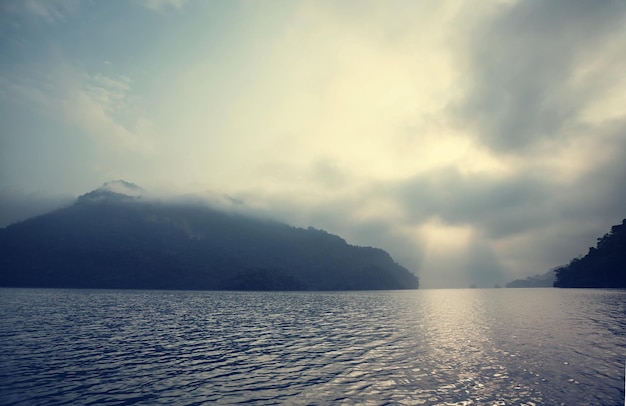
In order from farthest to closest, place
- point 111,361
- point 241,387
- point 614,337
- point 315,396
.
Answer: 1. point 614,337
2. point 111,361
3. point 241,387
4. point 315,396

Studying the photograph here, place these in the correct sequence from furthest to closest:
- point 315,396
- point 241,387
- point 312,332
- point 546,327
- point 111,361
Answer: point 546,327 → point 312,332 → point 111,361 → point 241,387 → point 315,396

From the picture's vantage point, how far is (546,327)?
242ft

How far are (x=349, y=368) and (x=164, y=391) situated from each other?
745 inches

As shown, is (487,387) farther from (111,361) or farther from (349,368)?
(111,361)

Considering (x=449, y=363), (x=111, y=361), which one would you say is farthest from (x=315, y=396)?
(x=111, y=361)

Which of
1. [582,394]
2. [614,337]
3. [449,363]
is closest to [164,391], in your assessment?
[449,363]

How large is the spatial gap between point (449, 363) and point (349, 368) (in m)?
13.0

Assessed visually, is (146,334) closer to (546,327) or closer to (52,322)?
(52,322)

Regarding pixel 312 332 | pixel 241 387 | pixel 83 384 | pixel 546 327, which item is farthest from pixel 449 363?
pixel 546 327

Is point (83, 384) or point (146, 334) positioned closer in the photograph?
point (83, 384)

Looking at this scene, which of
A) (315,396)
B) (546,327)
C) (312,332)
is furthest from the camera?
(546,327)

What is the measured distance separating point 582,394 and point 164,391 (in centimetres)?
3614

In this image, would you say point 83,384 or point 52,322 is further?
point 52,322

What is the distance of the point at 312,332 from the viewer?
6600cm
